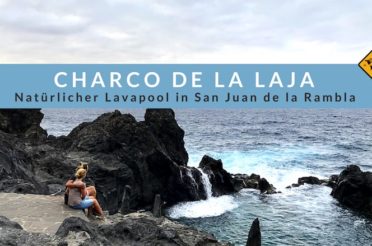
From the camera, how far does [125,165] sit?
131ft

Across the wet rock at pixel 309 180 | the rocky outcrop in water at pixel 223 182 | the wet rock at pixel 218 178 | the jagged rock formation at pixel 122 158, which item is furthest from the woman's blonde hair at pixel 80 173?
the wet rock at pixel 309 180

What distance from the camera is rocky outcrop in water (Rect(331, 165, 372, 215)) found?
4706 centimetres

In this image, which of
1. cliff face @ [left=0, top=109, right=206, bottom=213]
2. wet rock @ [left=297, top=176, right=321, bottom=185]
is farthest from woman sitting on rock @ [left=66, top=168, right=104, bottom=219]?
wet rock @ [left=297, top=176, right=321, bottom=185]

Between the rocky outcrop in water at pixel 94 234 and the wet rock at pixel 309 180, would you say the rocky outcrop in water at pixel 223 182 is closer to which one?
the wet rock at pixel 309 180

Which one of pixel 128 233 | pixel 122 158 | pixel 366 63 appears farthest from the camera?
pixel 122 158

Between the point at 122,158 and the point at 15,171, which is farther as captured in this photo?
the point at 122,158

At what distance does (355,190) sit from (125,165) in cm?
2441

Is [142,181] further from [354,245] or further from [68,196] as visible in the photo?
[68,196]

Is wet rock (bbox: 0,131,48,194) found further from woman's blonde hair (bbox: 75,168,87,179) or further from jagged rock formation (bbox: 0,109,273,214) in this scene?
woman's blonde hair (bbox: 75,168,87,179)

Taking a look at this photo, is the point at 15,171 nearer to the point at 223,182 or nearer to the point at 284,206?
the point at 284,206

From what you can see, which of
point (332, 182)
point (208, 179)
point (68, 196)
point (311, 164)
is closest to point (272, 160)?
point (311, 164)

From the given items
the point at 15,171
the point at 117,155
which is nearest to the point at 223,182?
the point at 117,155

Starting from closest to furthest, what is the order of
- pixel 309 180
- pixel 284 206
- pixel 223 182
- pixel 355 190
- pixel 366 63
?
pixel 366 63 → pixel 284 206 → pixel 355 190 → pixel 223 182 → pixel 309 180

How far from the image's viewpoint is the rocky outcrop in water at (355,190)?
4706 cm
